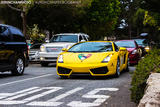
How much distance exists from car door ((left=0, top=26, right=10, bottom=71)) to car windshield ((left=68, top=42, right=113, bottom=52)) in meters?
2.02

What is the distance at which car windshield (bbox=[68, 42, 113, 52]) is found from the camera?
1173 centimetres

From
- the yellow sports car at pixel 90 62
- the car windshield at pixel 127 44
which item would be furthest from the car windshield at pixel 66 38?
the yellow sports car at pixel 90 62

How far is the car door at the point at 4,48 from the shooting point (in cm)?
1154

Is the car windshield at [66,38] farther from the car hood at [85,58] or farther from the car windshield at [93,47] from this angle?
the car hood at [85,58]

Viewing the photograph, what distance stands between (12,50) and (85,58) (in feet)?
8.93

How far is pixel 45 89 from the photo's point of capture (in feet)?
→ 27.5

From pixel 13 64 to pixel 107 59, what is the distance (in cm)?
335

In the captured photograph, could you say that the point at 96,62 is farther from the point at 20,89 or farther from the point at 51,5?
the point at 51,5

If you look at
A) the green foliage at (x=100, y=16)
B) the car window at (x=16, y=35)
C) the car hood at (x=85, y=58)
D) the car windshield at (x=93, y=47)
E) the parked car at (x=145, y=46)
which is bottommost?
the parked car at (x=145, y=46)

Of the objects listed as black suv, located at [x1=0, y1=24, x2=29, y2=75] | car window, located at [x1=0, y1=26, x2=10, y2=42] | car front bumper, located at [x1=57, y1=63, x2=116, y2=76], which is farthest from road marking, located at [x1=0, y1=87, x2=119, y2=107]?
car window, located at [x1=0, y1=26, x2=10, y2=42]

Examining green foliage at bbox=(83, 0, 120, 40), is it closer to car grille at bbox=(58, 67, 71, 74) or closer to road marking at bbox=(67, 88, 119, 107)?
car grille at bbox=(58, 67, 71, 74)

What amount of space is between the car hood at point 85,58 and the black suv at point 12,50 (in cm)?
195

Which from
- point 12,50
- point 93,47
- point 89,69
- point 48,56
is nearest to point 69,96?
point 89,69

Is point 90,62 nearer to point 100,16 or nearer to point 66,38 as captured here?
point 66,38
